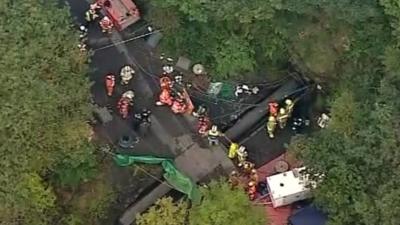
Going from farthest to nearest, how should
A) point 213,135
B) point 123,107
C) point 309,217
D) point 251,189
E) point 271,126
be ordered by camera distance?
point 123,107 → point 213,135 → point 271,126 → point 251,189 → point 309,217

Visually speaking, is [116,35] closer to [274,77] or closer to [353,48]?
[274,77]

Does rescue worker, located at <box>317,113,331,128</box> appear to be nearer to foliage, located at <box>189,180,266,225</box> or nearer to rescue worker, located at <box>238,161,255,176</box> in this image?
rescue worker, located at <box>238,161,255,176</box>

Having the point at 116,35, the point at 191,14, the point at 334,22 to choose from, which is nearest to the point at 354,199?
the point at 334,22

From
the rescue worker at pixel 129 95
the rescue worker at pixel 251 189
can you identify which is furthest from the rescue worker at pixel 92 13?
the rescue worker at pixel 251 189

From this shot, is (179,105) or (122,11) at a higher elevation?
(122,11)

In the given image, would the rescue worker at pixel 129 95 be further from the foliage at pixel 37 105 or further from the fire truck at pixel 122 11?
the foliage at pixel 37 105

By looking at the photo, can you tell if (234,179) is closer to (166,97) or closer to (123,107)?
(166,97)

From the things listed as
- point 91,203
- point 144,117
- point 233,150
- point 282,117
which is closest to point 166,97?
point 144,117
